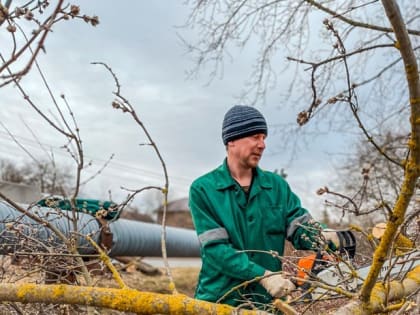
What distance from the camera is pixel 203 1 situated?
5855mm

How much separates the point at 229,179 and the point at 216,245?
15.7 inches

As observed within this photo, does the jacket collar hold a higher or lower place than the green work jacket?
higher

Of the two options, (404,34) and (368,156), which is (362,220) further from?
(404,34)

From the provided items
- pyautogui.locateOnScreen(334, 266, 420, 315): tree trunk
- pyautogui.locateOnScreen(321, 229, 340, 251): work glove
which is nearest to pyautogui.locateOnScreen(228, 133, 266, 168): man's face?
pyautogui.locateOnScreen(321, 229, 340, 251): work glove

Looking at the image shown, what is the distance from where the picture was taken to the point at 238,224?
2586 millimetres

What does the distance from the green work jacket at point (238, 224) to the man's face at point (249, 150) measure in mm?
106

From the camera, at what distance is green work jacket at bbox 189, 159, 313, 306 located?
8.08 ft

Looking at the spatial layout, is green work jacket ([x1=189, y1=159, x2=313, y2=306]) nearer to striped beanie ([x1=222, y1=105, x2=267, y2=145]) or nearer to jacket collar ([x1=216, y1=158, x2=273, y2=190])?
jacket collar ([x1=216, y1=158, x2=273, y2=190])

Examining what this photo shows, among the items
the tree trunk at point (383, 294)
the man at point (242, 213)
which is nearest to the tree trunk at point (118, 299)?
the tree trunk at point (383, 294)

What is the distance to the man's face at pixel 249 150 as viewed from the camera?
2.66m

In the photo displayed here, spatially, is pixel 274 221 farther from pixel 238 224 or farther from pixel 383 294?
pixel 383 294

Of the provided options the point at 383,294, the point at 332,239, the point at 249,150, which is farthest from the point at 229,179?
the point at 383,294

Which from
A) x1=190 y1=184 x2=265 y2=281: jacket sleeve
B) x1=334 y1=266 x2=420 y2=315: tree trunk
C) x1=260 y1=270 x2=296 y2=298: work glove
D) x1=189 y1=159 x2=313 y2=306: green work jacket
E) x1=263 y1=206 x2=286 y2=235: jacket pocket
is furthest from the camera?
x1=263 y1=206 x2=286 y2=235: jacket pocket

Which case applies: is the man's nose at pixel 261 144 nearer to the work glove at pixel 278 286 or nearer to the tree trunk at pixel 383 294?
the work glove at pixel 278 286
